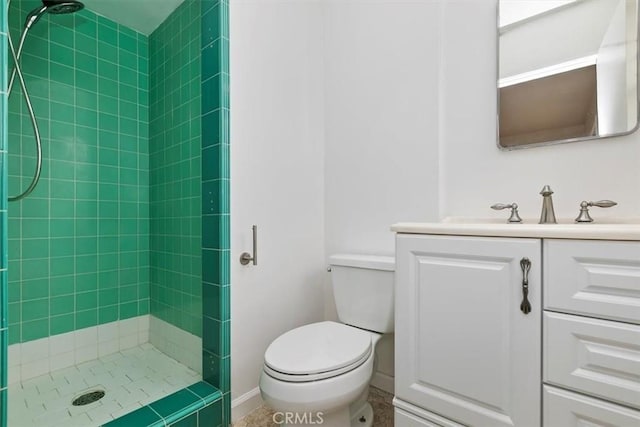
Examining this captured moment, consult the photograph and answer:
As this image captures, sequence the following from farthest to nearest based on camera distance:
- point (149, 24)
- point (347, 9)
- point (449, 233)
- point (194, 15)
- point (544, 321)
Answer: point (149, 24), point (347, 9), point (194, 15), point (449, 233), point (544, 321)

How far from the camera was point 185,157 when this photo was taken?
5.39ft

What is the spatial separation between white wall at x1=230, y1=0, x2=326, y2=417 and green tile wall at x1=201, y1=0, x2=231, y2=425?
4 cm

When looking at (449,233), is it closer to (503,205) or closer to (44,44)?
(503,205)

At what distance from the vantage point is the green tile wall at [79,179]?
155cm

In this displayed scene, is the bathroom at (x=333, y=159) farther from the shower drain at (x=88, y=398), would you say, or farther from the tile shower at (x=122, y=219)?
the shower drain at (x=88, y=398)

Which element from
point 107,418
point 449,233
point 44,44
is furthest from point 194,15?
point 107,418

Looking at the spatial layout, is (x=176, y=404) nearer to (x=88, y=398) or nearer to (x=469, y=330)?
(x=88, y=398)

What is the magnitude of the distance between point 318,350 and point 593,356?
80 centimetres

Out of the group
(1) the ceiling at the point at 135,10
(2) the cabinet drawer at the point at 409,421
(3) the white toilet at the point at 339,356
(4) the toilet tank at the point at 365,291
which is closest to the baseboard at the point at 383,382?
(3) the white toilet at the point at 339,356

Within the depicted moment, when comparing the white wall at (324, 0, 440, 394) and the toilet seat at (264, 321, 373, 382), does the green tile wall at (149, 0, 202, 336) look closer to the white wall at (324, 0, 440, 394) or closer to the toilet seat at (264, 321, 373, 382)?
the toilet seat at (264, 321, 373, 382)

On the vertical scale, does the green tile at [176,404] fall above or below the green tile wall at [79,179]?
below

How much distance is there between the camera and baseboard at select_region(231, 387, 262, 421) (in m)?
1.33

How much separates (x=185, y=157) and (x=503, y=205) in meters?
1.56

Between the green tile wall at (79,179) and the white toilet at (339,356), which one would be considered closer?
the white toilet at (339,356)
